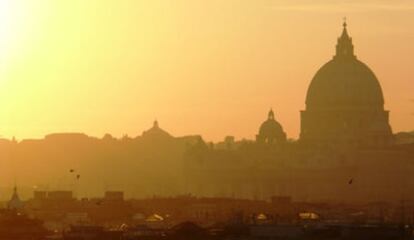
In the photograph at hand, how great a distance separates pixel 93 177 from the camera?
7490 inches

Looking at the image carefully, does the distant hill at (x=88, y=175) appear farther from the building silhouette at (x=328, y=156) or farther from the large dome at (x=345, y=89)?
the large dome at (x=345, y=89)

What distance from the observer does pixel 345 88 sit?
192000 millimetres

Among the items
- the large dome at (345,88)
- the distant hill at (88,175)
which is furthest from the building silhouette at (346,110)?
the distant hill at (88,175)

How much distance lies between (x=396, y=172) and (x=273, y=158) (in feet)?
38.7

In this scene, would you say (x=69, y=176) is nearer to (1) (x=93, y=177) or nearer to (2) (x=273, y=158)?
(1) (x=93, y=177)

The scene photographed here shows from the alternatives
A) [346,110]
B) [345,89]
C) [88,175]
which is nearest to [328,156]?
[346,110]

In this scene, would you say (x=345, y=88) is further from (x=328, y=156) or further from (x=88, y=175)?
(x=88, y=175)

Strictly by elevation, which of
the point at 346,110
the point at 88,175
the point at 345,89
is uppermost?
the point at 345,89

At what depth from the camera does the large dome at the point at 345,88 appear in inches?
7544

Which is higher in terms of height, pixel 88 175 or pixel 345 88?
pixel 345 88

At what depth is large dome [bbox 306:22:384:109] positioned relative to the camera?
629 ft

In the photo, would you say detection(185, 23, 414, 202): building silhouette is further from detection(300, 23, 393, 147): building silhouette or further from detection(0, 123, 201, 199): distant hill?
detection(0, 123, 201, 199): distant hill

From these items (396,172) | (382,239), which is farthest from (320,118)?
(382,239)

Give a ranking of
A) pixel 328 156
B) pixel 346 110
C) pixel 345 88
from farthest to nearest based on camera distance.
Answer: pixel 345 88
pixel 346 110
pixel 328 156
